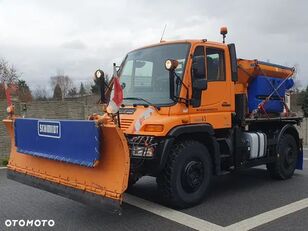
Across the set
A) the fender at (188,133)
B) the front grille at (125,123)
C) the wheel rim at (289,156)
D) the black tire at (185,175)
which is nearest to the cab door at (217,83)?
the fender at (188,133)

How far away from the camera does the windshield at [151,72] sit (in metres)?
6.56

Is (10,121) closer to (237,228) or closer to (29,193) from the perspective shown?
(29,193)

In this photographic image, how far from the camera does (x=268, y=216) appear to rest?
6004 mm

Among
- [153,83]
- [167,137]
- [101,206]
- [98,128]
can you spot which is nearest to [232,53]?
[153,83]

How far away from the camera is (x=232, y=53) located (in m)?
7.41

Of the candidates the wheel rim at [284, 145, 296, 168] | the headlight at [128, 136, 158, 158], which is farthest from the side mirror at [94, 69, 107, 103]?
the wheel rim at [284, 145, 296, 168]

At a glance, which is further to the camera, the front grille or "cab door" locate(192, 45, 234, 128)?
"cab door" locate(192, 45, 234, 128)

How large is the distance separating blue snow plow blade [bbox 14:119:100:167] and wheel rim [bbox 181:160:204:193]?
157cm

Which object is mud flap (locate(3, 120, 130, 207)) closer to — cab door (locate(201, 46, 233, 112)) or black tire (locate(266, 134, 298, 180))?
cab door (locate(201, 46, 233, 112))

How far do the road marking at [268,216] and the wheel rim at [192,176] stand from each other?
1.01 meters

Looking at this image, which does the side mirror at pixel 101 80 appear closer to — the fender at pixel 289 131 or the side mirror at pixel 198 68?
the side mirror at pixel 198 68

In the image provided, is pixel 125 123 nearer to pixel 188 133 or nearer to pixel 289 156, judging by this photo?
pixel 188 133

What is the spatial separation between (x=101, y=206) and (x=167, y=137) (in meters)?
1.40

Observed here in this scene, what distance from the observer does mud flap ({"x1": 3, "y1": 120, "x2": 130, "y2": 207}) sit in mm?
5293
